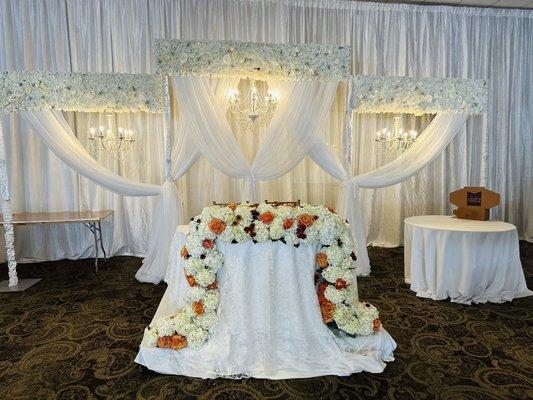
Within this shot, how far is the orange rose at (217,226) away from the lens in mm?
2516

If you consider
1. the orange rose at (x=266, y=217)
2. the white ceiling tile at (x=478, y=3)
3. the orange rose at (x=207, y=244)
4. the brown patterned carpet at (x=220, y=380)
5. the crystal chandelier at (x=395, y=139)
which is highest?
the white ceiling tile at (x=478, y=3)

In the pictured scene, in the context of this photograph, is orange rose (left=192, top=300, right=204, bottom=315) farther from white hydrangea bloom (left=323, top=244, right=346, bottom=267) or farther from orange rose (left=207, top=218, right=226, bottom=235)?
Answer: white hydrangea bloom (left=323, top=244, right=346, bottom=267)

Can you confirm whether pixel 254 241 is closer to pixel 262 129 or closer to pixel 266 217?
pixel 266 217

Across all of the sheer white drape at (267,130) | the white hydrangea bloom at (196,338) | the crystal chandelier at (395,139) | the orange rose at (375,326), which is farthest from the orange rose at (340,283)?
the crystal chandelier at (395,139)

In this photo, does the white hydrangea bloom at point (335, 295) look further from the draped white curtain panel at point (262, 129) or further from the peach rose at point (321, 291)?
the draped white curtain panel at point (262, 129)

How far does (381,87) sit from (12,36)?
5.36 metres

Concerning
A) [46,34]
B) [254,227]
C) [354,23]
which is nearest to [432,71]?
[354,23]

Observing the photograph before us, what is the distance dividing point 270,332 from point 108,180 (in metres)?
2.97

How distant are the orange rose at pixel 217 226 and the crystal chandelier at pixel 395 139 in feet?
11.6

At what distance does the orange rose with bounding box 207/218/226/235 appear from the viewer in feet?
8.25

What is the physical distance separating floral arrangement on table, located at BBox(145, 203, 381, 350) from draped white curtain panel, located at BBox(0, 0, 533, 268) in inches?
101

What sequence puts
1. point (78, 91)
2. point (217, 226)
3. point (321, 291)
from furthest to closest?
point (78, 91), point (321, 291), point (217, 226)

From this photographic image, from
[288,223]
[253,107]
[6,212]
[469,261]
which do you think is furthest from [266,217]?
[6,212]

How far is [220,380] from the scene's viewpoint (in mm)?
2414
